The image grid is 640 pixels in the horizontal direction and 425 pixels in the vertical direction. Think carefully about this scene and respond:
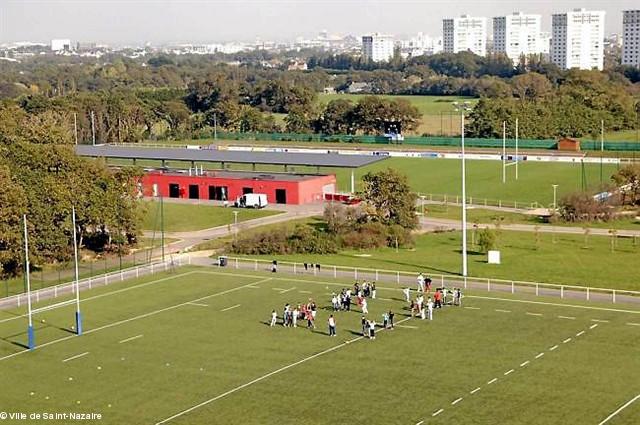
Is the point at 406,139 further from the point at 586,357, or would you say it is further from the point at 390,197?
the point at 586,357

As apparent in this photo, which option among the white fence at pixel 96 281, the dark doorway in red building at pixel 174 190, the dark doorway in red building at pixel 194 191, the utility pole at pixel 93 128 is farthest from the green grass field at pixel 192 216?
the utility pole at pixel 93 128

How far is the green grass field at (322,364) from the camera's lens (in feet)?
108

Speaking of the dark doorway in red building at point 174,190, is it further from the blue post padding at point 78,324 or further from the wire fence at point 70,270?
the blue post padding at point 78,324

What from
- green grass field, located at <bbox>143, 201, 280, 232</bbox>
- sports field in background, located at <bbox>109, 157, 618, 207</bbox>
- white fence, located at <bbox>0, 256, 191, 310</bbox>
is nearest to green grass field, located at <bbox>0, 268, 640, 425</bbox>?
white fence, located at <bbox>0, 256, 191, 310</bbox>

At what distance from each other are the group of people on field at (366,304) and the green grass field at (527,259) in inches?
227

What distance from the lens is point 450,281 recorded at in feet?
173

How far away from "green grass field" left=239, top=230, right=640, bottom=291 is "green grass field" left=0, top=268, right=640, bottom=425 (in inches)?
247

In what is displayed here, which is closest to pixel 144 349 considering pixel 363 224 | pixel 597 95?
pixel 363 224

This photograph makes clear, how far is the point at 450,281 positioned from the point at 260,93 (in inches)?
4922

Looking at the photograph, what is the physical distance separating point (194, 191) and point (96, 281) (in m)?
36.2

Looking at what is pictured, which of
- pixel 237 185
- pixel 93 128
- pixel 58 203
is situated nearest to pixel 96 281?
pixel 58 203

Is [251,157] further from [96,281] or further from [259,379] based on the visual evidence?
[259,379]

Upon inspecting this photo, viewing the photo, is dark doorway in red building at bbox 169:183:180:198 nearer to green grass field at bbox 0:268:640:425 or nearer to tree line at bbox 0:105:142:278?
tree line at bbox 0:105:142:278

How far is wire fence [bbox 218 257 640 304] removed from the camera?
48.8 meters
